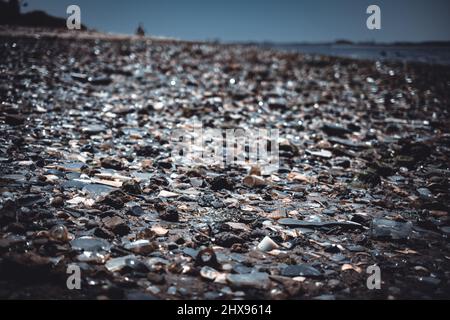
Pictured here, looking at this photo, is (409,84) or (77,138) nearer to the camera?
(77,138)

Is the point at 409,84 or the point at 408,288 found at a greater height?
the point at 409,84

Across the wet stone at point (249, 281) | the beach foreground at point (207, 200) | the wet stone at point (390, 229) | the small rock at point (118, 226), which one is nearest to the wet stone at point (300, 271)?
the beach foreground at point (207, 200)

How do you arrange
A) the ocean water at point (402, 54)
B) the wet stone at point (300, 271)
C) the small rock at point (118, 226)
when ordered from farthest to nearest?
1. the ocean water at point (402, 54)
2. the small rock at point (118, 226)
3. the wet stone at point (300, 271)

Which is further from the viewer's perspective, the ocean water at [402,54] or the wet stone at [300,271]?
the ocean water at [402,54]

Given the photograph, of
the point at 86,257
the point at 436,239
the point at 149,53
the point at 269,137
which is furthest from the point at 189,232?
Answer: the point at 149,53

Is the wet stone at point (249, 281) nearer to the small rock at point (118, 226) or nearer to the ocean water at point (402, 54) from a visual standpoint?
the small rock at point (118, 226)

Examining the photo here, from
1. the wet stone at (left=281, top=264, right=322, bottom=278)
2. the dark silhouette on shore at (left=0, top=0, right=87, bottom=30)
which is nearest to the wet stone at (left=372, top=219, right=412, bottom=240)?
the wet stone at (left=281, top=264, right=322, bottom=278)

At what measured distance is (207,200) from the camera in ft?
11.0

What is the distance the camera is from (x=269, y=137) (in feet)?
18.4

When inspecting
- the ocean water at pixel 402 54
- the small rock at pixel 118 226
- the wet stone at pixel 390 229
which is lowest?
the wet stone at pixel 390 229

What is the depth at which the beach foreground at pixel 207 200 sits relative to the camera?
7.15 feet

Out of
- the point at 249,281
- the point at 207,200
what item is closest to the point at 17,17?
the point at 207,200
